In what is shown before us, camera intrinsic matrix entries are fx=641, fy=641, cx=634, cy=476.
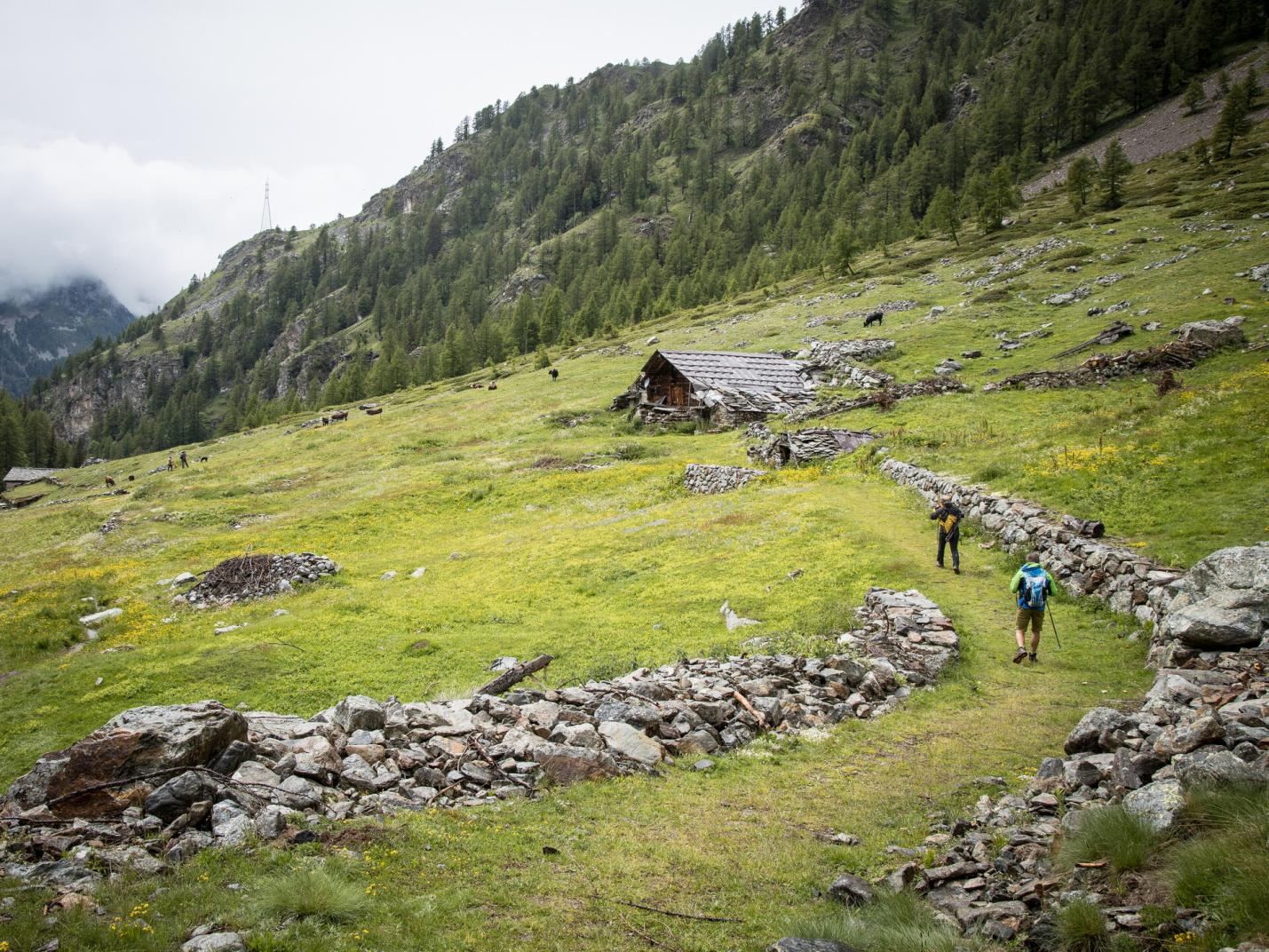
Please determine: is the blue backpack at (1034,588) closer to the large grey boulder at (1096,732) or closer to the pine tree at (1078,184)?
the large grey boulder at (1096,732)

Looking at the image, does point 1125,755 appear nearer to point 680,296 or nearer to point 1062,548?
point 1062,548

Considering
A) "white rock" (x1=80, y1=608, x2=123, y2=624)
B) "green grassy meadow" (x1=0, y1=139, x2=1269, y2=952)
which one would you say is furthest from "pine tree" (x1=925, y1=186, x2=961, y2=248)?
"white rock" (x1=80, y1=608, x2=123, y2=624)

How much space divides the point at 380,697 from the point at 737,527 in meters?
14.9

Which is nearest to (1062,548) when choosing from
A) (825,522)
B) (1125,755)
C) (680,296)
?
(825,522)

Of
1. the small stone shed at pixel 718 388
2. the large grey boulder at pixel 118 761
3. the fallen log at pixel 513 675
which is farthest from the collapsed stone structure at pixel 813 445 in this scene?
the large grey boulder at pixel 118 761

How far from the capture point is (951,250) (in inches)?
3541

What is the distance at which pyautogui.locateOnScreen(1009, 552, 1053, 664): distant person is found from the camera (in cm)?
1388

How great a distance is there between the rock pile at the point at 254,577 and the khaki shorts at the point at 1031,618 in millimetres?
25075

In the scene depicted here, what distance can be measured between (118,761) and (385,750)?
3459 millimetres

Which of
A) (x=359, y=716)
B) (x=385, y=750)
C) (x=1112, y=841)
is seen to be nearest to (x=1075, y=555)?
(x=1112, y=841)

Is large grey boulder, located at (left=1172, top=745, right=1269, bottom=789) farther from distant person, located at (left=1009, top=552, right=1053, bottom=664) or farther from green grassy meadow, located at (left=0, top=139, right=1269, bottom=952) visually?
distant person, located at (left=1009, top=552, right=1053, bottom=664)

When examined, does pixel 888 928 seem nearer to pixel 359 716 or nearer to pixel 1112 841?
pixel 1112 841

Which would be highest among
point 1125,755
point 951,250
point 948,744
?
point 951,250

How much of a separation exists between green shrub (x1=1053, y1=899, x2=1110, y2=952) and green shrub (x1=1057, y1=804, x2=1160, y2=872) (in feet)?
2.46
